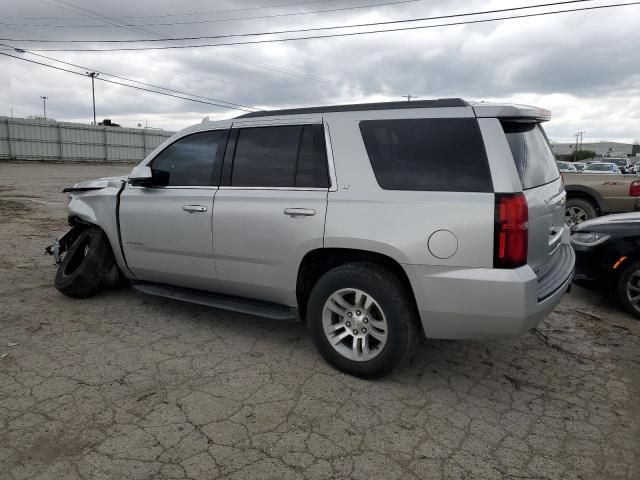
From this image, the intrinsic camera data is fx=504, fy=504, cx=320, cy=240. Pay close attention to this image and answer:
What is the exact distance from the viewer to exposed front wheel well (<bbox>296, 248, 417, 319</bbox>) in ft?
11.0

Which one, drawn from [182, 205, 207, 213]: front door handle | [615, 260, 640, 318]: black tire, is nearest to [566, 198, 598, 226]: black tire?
[615, 260, 640, 318]: black tire

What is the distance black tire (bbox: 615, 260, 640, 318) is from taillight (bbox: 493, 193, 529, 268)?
8.82 feet

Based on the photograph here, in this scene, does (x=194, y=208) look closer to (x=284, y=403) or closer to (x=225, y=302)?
(x=225, y=302)

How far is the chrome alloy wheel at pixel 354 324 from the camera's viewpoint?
337 cm

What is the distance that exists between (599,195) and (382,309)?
764cm

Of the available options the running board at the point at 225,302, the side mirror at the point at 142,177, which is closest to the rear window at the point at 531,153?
the running board at the point at 225,302

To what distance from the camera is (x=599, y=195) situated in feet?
30.1

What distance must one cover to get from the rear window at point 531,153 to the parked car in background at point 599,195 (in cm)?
581

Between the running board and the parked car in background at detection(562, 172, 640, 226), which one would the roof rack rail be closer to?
the running board

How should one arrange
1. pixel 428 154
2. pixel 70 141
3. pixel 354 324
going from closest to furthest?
pixel 428 154 → pixel 354 324 → pixel 70 141

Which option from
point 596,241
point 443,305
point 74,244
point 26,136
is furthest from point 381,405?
point 26,136

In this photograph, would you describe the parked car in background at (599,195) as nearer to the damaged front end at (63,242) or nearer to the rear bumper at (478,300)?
the rear bumper at (478,300)

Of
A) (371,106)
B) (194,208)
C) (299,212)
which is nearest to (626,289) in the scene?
(371,106)

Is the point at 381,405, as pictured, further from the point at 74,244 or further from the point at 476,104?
the point at 74,244
